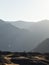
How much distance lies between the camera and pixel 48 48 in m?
134

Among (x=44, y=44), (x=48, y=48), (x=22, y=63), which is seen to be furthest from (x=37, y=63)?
(x=44, y=44)

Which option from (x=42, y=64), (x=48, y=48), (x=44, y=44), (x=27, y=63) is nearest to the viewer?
(x=42, y=64)

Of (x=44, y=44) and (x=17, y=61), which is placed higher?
(x=44, y=44)

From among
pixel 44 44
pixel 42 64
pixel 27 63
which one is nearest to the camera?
pixel 42 64

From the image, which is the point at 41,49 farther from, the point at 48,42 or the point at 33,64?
the point at 33,64

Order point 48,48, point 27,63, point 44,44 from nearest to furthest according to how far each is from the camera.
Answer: point 27,63, point 48,48, point 44,44

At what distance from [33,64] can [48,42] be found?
106530 mm

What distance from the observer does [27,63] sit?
1475 inches

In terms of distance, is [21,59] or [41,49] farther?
[41,49]

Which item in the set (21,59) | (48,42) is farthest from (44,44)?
(21,59)

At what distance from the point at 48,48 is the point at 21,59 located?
96992 mm

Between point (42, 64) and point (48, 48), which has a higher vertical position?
point (48, 48)

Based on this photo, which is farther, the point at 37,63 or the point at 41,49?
the point at 41,49

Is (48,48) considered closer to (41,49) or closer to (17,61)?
(41,49)
